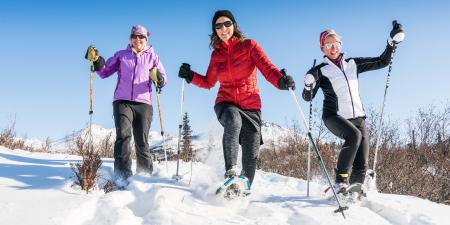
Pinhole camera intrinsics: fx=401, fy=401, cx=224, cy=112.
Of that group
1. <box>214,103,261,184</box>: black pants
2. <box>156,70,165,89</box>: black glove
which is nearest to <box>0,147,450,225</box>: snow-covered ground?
<box>214,103,261,184</box>: black pants

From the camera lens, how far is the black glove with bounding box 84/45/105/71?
498cm

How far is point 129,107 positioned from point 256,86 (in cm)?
168

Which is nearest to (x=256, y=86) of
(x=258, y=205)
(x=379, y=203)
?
(x=258, y=205)


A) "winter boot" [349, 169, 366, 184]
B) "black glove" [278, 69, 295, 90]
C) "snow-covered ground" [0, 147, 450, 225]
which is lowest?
"snow-covered ground" [0, 147, 450, 225]

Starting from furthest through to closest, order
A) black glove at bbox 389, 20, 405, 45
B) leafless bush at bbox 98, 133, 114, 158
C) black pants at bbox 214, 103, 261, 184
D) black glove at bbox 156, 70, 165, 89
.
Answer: leafless bush at bbox 98, 133, 114, 158, black glove at bbox 156, 70, 165, 89, black glove at bbox 389, 20, 405, 45, black pants at bbox 214, 103, 261, 184

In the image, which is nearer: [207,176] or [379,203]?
[379,203]

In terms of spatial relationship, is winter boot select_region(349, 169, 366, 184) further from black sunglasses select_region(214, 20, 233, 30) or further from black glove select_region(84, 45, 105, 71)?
black glove select_region(84, 45, 105, 71)

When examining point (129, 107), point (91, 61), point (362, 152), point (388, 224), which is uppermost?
point (91, 61)

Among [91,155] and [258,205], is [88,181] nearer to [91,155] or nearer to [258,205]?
[91,155]

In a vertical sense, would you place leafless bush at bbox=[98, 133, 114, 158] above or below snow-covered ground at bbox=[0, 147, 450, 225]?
above

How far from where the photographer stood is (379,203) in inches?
153

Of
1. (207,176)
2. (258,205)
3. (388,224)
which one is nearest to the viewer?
(388,224)

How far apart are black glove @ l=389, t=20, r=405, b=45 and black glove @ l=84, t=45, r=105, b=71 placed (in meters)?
3.54

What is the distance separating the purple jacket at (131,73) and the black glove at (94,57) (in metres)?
0.09
